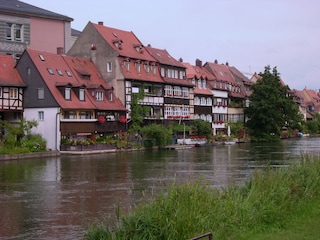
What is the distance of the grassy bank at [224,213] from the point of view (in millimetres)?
11836

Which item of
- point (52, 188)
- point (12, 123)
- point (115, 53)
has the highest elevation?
point (115, 53)

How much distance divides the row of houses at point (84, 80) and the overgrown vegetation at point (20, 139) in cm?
182

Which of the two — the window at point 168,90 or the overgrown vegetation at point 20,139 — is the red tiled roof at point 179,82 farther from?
the overgrown vegetation at point 20,139

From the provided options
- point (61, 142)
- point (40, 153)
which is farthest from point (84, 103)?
point (40, 153)

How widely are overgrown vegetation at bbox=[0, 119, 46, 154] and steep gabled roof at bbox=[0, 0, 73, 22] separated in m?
12.5

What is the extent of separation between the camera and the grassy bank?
11836 mm

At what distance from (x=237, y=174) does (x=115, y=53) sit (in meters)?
34.5

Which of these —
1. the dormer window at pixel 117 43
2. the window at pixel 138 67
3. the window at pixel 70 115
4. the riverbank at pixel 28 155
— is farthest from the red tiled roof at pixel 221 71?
the riverbank at pixel 28 155

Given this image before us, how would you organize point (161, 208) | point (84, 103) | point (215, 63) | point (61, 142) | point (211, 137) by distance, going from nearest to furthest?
point (161, 208) → point (61, 142) → point (84, 103) → point (211, 137) → point (215, 63)

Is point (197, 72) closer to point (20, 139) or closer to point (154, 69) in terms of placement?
point (154, 69)

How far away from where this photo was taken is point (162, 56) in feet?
235

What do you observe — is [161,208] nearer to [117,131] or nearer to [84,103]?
[84,103]

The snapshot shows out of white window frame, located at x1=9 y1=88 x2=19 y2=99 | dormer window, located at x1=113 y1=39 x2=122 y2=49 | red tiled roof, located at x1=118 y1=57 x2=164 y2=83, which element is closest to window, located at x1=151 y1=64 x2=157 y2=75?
red tiled roof, located at x1=118 y1=57 x2=164 y2=83

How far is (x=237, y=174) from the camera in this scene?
2911cm
